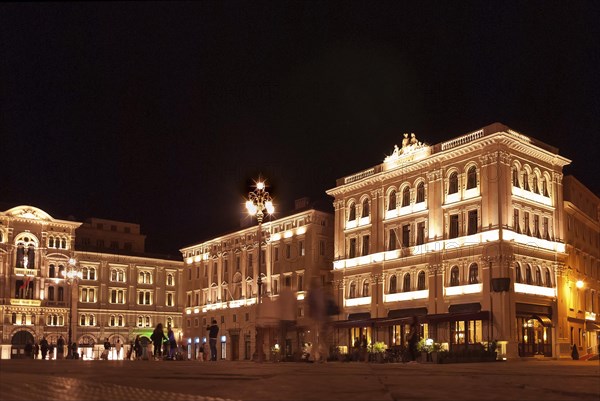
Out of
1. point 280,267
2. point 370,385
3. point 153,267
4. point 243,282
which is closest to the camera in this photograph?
point 370,385

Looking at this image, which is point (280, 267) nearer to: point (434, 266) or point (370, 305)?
point (370, 305)

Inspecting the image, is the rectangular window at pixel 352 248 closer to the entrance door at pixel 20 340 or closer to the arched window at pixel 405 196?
the arched window at pixel 405 196

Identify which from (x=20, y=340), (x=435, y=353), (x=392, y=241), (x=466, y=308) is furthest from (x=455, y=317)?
(x=20, y=340)

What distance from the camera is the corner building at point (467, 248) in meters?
47.8

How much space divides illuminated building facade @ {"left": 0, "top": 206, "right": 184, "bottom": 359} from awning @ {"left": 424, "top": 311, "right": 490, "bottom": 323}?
42456mm

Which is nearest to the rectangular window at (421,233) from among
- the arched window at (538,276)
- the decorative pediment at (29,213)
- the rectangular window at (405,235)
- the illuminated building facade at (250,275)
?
the rectangular window at (405,235)

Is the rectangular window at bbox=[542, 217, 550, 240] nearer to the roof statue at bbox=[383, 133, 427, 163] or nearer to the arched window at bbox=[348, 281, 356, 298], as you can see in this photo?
the roof statue at bbox=[383, 133, 427, 163]

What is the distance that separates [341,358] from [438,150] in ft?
58.9

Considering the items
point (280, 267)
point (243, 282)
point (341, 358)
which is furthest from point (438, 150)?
point (243, 282)

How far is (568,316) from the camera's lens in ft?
169

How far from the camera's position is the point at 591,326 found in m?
55.8

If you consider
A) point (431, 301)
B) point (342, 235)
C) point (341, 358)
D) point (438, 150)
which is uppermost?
point (438, 150)

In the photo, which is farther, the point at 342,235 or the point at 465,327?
the point at 342,235

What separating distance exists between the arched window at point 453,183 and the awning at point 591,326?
1468cm
